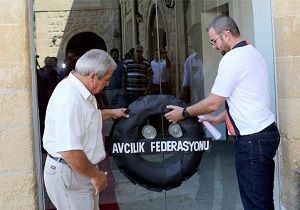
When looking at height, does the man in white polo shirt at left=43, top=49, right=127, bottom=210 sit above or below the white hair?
below

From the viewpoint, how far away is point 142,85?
434 cm

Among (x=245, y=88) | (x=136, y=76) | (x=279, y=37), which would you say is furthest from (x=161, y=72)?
(x=245, y=88)

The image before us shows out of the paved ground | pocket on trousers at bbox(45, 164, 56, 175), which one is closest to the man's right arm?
pocket on trousers at bbox(45, 164, 56, 175)

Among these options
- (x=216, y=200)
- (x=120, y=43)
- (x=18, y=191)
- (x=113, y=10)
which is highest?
(x=113, y=10)

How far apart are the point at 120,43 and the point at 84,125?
1.80 meters

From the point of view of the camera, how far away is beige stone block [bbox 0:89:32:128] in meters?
3.38

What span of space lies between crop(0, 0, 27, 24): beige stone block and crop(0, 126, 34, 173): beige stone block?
0.71 metres

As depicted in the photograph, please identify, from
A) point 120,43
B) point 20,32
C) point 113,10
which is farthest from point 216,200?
point 20,32

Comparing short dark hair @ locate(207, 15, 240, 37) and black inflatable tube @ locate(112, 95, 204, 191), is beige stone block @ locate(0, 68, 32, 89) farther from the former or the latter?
short dark hair @ locate(207, 15, 240, 37)

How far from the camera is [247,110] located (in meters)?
3.06

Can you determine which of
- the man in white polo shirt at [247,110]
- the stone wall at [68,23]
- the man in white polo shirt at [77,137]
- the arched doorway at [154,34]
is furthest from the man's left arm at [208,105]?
the arched doorway at [154,34]

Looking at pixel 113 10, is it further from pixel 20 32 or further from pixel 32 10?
pixel 20 32

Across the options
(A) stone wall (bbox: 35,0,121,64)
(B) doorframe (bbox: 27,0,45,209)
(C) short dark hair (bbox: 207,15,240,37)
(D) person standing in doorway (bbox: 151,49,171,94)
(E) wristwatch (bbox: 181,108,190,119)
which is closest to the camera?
(C) short dark hair (bbox: 207,15,240,37)

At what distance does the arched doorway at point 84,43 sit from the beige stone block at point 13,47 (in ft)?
1.80
